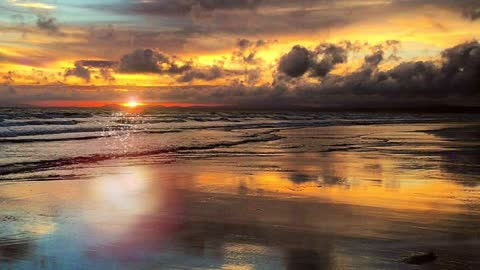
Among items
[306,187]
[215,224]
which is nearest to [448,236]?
[215,224]

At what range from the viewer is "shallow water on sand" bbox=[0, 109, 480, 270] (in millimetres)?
6559

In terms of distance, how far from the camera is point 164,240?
7.48 meters

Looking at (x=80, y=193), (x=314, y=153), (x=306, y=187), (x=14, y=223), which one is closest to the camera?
(x=14, y=223)

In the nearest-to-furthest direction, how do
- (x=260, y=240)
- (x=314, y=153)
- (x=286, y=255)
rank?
(x=286, y=255), (x=260, y=240), (x=314, y=153)

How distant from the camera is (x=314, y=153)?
2230 cm

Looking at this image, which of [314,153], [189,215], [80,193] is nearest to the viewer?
[189,215]

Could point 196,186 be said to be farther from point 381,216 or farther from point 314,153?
point 314,153

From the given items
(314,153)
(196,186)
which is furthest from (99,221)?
(314,153)

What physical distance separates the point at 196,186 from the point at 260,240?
5618 millimetres

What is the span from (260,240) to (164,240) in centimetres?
143

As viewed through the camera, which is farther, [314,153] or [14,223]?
[314,153]

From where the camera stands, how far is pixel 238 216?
9109 millimetres

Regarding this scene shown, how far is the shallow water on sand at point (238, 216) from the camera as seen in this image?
6.56 meters

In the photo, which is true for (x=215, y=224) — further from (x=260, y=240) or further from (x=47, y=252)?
(x=47, y=252)
